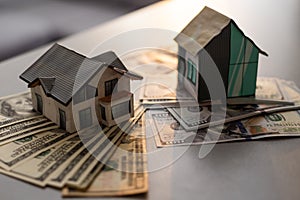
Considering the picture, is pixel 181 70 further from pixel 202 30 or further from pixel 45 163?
pixel 45 163

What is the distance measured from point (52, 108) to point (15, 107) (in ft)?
0.45

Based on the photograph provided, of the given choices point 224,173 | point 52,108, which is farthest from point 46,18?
point 224,173

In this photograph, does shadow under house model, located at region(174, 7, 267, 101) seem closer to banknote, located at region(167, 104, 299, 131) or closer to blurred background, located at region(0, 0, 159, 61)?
banknote, located at region(167, 104, 299, 131)

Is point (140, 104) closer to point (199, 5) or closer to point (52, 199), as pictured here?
point (52, 199)

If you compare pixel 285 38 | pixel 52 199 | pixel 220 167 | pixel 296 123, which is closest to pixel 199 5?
pixel 285 38

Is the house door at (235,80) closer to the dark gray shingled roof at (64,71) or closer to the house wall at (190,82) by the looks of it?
the house wall at (190,82)

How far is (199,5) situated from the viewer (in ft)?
5.78

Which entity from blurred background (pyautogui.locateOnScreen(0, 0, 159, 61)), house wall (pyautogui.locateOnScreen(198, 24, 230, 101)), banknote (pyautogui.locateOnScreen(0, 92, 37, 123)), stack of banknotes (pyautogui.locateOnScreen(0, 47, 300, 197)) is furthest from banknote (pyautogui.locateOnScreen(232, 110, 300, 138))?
blurred background (pyautogui.locateOnScreen(0, 0, 159, 61))

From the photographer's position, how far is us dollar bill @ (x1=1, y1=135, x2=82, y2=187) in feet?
2.28

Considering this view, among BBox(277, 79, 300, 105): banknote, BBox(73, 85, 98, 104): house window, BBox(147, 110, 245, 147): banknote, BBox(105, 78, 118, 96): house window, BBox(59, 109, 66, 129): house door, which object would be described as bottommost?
BBox(147, 110, 245, 147): banknote

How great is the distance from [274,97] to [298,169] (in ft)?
0.87

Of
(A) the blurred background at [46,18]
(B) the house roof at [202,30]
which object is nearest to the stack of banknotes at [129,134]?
(B) the house roof at [202,30]

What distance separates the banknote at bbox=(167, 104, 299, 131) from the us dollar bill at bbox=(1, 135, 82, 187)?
0.22 meters

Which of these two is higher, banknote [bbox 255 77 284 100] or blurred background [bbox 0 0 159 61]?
blurred background [bbox 0 0 159 61]
